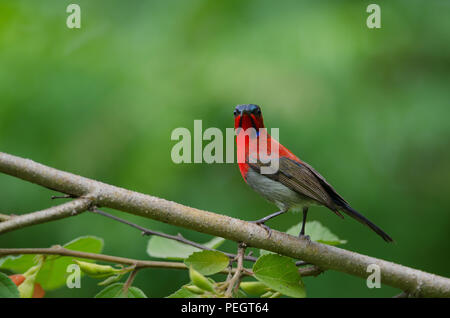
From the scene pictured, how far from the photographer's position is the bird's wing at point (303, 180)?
2668 millimetres

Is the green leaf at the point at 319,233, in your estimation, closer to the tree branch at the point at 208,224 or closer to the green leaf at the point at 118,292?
the tree branch at the point at 208,224

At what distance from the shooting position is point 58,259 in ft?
6.47

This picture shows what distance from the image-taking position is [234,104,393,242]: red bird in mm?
2711

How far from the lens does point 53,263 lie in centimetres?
197

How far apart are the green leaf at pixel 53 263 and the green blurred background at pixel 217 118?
1171 millimetres

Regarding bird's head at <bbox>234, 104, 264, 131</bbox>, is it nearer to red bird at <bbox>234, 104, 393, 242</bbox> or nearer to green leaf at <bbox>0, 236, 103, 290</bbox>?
red bird at <bbox>234, 104, 393, 242</bbox>

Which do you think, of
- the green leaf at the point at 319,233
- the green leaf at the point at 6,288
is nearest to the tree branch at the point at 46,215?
the green leaf at the point at 6,288

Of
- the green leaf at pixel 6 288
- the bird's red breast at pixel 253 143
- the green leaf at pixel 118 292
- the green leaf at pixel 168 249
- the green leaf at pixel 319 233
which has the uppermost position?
the bird's red breast at pixel 253 143

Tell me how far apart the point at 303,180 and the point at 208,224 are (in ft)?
3.65

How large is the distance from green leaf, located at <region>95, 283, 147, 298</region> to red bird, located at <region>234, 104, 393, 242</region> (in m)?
1.08

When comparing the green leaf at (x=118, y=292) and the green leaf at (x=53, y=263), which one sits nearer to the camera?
the green leaf at (x=118, y=292)

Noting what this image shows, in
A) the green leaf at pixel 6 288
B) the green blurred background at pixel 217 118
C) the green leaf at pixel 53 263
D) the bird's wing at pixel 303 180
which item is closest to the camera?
the green leaf at pixel 6 288

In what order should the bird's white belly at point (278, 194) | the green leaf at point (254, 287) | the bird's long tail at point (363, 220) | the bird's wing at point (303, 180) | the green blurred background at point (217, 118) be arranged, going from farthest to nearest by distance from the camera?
the green blurred background at point (217, 118) → the bird's white belly at point (278, 194) → the bird's wing at point (303, 180) → the bird's long tail at point (363, 220) → the green leaf at point (254, 287)
